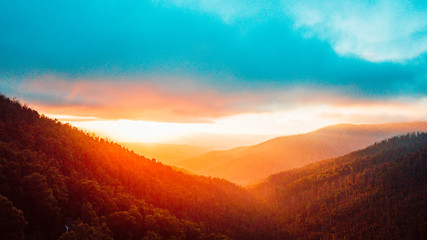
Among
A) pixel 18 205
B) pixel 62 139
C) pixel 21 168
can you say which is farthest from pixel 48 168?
pixel 62 139

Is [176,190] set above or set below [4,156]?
below

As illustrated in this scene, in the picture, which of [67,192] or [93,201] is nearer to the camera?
[67,192]

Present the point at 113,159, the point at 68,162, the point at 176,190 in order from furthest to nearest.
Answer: the point at 176,190, the point at 113,159, the point at 68,162

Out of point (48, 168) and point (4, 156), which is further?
point (48, 168)

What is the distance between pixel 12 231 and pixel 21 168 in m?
23.6

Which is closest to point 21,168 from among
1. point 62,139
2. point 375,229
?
point 62,139

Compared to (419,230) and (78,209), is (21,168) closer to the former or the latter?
(78,209)

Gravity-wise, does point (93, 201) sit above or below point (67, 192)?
below

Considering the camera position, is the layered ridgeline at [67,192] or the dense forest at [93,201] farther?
the dense forest at [93,201]

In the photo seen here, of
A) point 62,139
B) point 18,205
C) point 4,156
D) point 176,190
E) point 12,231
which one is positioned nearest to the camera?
point 12,231

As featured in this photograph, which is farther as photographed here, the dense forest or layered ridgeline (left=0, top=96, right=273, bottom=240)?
the dense forest

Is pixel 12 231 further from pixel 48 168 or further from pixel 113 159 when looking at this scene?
pixel 113 159

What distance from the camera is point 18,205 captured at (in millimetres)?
47562

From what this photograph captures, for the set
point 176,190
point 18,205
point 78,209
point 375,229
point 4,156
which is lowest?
point 375,229
